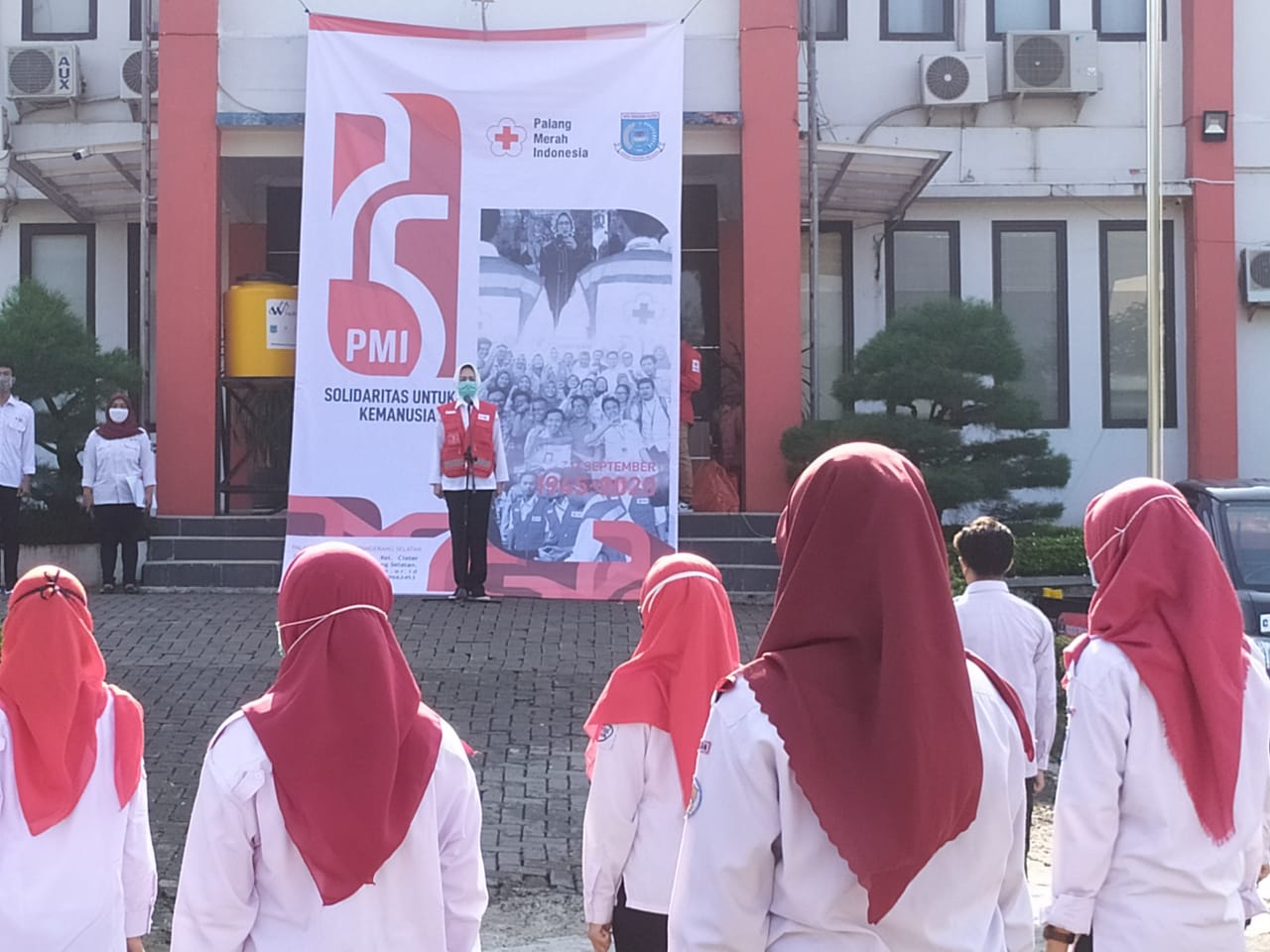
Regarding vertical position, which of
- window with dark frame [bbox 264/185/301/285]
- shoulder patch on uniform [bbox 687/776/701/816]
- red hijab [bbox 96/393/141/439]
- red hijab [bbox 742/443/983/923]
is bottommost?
shoulder patch on uniform [bbox 687/776/701/816]

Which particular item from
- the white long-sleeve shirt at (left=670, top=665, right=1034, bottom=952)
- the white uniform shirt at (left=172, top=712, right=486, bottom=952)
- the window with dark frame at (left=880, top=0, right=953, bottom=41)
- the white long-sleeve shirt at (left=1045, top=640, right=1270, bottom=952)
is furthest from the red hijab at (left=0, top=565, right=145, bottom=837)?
the window with dark frame at (left=880, top=0, right=953, bottom=41)

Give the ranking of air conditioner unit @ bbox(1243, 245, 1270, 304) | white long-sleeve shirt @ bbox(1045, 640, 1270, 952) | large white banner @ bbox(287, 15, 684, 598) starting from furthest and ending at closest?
air conditioner unit @ bbox(1243, 245, 1270, 304) < large white banner @ bbox(287, 15, 684, 598) < white long-sleeve shirt @ bbox(1045, 640, 1270, 952)

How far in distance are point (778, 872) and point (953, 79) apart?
50.8 feet

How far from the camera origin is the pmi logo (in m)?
13.6

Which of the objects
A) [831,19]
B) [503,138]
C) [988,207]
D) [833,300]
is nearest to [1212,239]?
[988,207]

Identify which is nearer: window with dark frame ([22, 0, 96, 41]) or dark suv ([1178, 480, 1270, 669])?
dark suv ([1178, 480, 1270, 669])

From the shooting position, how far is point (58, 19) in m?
17.0

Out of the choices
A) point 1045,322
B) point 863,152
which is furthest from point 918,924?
point 1045,322

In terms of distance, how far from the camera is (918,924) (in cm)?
256

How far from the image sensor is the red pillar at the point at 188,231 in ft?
47.8

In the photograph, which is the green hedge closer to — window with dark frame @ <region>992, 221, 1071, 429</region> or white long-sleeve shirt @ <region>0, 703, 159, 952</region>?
window with dark frame @ <region>992, 221, 1071, 429</region>

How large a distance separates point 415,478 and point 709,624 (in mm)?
9323

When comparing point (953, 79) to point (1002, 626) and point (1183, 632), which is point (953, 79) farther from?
point (1183, 632)

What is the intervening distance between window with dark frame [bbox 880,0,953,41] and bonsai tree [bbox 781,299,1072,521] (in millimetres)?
4720
